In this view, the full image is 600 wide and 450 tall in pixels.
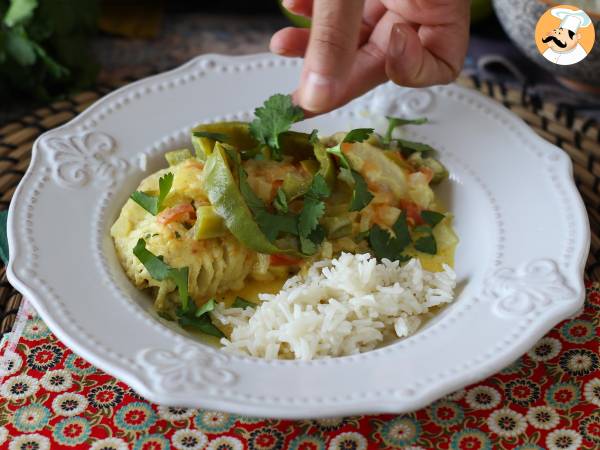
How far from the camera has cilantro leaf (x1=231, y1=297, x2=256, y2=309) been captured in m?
2.92

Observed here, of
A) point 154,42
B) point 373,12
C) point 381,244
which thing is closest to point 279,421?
point 381,244

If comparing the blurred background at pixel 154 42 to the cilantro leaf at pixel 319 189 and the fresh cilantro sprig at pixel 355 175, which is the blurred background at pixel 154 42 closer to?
the fresh cilantro sprig at pixel 355 175

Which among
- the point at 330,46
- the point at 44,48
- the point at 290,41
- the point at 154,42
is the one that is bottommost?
the point at 154,42

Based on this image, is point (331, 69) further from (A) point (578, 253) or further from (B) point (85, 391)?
(B) point (85, 391)

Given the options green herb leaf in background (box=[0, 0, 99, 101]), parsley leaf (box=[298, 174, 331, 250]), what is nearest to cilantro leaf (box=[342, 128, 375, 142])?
parsley leaf (box=[298, 174, 331, 250])

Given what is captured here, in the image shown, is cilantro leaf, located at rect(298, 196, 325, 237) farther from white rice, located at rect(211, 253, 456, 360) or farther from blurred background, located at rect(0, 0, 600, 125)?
blurred background, located at rect(0, 0, 600, 125)

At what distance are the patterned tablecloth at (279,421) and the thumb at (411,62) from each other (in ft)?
4.13

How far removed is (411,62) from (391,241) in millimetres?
756

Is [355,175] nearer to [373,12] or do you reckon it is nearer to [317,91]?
[317,91]

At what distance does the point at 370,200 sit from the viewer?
10.0 feet

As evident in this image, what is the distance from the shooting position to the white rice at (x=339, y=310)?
267 cm

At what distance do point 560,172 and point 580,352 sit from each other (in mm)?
763

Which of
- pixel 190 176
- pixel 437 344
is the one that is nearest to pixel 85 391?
pixel 190 176

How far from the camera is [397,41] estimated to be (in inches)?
130
